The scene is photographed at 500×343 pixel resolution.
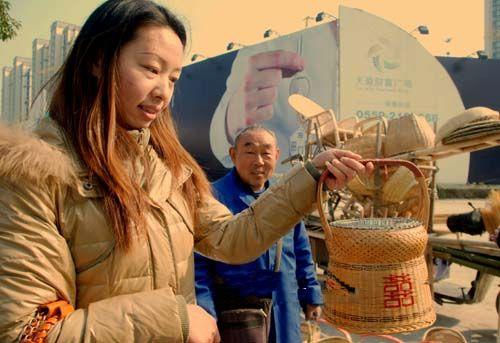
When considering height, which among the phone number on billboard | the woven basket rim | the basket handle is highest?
the phone number on billboard

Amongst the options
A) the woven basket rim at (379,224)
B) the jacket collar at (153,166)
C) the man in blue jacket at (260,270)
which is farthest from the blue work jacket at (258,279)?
the jacket collar at (153,166)

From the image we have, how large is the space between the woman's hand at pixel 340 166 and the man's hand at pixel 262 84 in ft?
60.4

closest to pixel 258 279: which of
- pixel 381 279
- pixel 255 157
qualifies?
pixel 255 157

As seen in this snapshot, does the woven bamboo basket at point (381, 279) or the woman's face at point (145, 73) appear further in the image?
the woven bamboo basket at point (381, 279)

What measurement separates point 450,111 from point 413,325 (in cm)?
2006

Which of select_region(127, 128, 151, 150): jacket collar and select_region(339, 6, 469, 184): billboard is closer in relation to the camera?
select_region(127, 128, 151, 150): jacket collar

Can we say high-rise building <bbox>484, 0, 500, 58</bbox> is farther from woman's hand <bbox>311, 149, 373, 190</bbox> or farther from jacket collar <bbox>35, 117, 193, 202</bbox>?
jacket collar <bbox>35, 117, 193, 202</bbox>

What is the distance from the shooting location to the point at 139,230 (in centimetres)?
106

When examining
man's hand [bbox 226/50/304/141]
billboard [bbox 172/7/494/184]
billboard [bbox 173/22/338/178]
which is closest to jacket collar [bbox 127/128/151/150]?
billboard [bbox 172/7/494/184]

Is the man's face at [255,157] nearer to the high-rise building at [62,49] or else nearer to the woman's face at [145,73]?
the high-rise building at [62,49]

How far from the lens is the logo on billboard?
17.6 metres

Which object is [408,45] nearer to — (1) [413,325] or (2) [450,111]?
(2) [450,111]

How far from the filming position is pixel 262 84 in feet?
65.8

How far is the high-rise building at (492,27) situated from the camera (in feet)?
128
